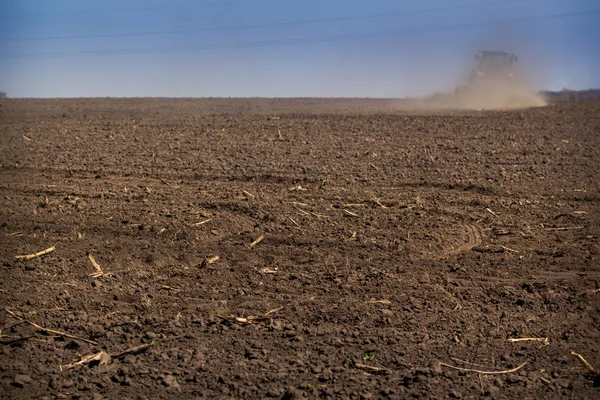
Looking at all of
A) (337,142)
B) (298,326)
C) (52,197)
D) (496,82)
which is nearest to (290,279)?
(298,326)

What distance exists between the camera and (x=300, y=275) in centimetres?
605

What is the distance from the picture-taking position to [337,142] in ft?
42.8

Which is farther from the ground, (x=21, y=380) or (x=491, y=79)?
(x=491, y=79)

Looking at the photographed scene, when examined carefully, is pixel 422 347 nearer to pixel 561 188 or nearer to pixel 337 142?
pixel 561 188

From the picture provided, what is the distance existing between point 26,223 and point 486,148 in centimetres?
852

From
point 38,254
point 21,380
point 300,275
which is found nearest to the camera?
point 21,380

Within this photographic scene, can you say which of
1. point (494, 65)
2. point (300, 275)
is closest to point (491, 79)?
point (494, 65)

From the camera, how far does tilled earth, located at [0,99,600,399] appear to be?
4.36 m

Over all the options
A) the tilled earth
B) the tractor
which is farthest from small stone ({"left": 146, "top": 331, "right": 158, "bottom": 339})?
the tractor

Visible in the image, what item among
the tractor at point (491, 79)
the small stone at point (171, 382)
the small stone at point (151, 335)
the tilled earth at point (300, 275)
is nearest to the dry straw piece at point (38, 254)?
the tilled earth at point (300, 275)

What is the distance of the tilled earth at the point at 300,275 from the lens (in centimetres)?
436

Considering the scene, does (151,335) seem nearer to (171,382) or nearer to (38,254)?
(171,382)

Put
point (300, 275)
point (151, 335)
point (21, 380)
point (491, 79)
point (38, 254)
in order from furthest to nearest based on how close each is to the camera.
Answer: point (491, 79) < point (38, 254) < point (300, 275) < point (151, 335) < point (21, 380)

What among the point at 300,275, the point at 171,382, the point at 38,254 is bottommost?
the point at 171,382
